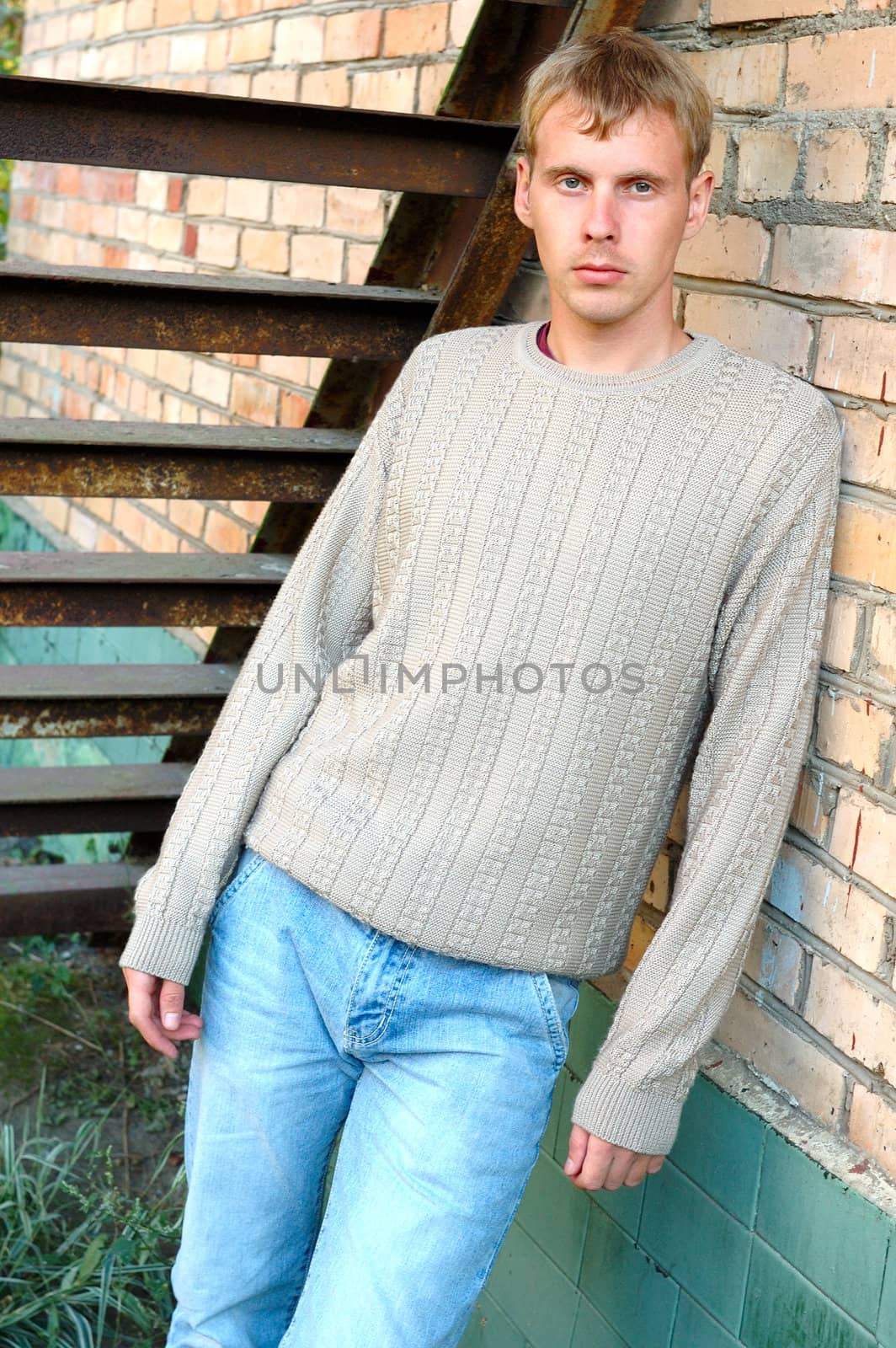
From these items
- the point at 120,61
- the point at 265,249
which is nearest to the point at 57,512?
the point at 120,61

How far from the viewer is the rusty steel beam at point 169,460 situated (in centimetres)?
238

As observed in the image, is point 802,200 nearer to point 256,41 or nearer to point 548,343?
point 548,343

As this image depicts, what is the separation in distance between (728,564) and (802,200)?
0.49m

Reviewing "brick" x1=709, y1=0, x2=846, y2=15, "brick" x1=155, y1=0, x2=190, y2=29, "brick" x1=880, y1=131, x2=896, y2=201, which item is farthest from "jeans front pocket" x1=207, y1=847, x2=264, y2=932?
"brick" x1=155, y1=0, x2=190, y2=29

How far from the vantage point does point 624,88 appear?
1712mm

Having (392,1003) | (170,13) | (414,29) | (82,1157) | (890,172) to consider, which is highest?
(170,13)

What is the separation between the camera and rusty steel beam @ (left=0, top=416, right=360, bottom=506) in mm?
2377

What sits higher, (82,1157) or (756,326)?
(756,326)

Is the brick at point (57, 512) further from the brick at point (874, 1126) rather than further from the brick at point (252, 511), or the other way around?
the brick at point (874, 1126)

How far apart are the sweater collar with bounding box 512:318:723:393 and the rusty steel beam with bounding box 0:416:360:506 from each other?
0.78 metres

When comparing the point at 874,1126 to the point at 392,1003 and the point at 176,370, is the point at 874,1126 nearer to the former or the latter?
the point at 392,1003

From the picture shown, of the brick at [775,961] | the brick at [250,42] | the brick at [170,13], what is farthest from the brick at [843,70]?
the brick at [170,13]

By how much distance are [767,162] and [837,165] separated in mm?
160

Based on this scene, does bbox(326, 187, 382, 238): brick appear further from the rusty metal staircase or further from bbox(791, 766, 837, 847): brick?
bbox(791, 766, 837, 847): brick
